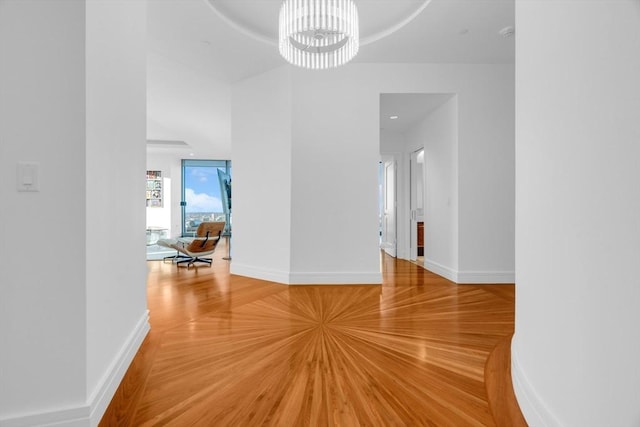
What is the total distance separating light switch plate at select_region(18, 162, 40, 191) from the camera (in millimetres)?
1290

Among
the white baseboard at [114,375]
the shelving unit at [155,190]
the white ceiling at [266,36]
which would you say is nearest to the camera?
the white baseboard at [114,375]

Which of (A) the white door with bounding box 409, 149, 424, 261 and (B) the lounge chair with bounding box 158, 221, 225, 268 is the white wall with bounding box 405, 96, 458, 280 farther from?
(B) the lounge chair with bounding box 158, 221, 225, 268

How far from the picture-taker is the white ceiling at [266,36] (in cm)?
322

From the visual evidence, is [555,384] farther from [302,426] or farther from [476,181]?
[476,181]

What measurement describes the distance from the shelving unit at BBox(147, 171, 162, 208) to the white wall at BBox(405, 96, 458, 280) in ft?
32.8

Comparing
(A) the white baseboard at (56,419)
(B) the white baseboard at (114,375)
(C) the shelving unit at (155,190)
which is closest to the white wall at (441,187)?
(B) the white baseboard at (114,375)

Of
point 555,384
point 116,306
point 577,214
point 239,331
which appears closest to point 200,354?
point 239,331

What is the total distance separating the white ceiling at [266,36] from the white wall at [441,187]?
64 centimetres

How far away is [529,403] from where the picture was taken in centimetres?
140

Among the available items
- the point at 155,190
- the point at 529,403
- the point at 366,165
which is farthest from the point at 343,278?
the point at 155,190

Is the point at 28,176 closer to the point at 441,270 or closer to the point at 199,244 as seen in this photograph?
the point at 199,244

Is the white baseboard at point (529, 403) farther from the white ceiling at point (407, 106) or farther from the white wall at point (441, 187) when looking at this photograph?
the white ceiling at point (407, 106)

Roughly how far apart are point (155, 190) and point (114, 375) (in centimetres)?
1124

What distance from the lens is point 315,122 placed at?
4.30m
